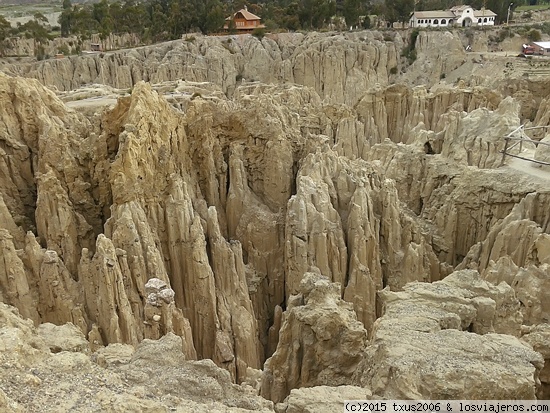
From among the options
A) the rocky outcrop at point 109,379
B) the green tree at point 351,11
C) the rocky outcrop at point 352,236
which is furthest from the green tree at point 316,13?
the rocky outcrop at point 109,379

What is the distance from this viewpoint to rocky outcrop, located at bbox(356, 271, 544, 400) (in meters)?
7.36

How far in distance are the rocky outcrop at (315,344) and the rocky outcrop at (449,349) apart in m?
0.68

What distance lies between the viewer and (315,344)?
10.1 metres

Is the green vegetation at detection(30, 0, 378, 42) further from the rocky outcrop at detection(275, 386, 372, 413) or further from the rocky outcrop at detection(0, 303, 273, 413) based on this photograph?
the rocky outcrop at detection(275, 386, 372, 413)

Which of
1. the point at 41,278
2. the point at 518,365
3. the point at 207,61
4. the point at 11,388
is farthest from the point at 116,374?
the point at 207,61

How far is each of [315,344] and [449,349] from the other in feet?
9.22

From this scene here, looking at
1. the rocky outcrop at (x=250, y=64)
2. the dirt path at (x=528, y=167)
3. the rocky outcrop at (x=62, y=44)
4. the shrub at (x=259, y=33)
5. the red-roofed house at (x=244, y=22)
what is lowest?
the dirt path at (x=528, y=167)


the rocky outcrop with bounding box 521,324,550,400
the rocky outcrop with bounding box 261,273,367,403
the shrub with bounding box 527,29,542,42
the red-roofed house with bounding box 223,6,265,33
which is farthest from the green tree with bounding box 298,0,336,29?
the rocky outcrop with bounding box 521,324,550,400

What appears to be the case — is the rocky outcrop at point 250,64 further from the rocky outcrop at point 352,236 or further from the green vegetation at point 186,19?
the rocky outcrop at point 352,236

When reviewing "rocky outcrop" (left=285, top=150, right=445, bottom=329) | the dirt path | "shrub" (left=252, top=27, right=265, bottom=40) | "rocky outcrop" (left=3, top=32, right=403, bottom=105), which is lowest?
"rocky outcrop" (left=285, top=150, right=445, bottom=329)

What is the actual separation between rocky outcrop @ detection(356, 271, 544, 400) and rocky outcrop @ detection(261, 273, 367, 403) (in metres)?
0.68

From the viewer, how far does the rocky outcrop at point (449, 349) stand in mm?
7359

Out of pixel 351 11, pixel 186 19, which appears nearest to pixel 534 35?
pixel 351 11

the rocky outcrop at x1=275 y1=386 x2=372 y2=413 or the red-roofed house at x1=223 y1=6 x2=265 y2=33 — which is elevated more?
the red-roofed house at x1=223 y1=6 x2=265 y2=33
